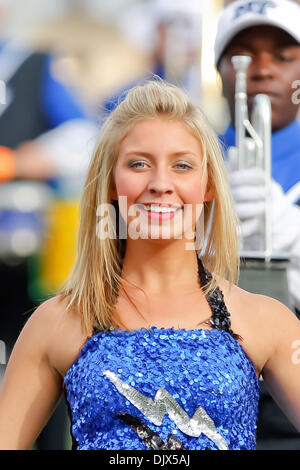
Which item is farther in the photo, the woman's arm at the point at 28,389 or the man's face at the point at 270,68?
the man's face at the point at 270,68

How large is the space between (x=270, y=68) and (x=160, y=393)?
1201 mm

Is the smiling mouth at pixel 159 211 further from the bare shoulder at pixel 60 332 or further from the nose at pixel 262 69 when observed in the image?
the nose at pixel 262 69

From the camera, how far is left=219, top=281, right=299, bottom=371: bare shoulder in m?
1.35

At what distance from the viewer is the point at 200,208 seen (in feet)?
4.48

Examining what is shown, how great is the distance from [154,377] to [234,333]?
0.51 feet

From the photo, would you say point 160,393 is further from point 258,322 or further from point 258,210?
point 258,210

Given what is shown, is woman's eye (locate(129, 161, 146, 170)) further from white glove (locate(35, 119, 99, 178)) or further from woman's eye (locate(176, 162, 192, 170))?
white glove (locate(35, 119, 99, 178))

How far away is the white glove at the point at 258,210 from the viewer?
208cm

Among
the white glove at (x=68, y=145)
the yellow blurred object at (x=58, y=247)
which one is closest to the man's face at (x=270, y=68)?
the white glove at (x=68, y=145)

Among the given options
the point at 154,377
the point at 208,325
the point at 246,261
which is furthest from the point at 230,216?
the point at 246,261

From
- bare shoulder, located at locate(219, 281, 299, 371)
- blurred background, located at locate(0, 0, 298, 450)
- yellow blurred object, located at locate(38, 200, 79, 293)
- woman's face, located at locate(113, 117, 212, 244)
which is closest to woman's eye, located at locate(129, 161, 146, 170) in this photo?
woman's face, located at locate(113, 117, 212, 244)

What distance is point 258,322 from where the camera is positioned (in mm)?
1372

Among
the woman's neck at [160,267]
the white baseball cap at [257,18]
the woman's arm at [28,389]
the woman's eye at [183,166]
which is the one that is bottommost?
the woman's arm at [28,389]
